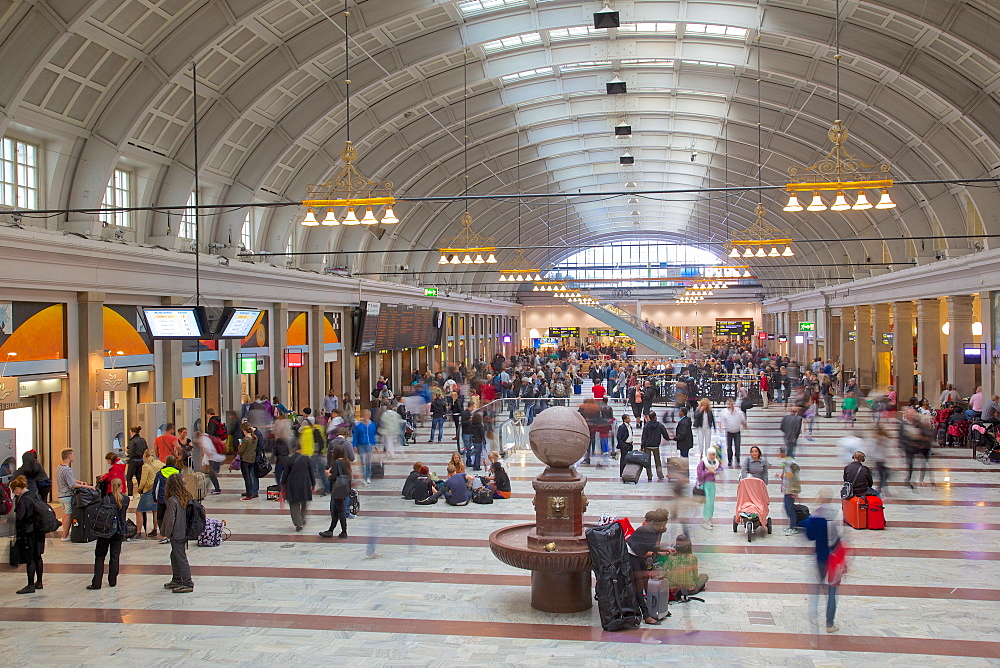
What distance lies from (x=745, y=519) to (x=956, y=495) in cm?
478

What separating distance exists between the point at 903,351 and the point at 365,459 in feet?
68.4

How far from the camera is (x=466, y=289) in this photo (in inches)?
1943

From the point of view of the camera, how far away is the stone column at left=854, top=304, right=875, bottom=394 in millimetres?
33812

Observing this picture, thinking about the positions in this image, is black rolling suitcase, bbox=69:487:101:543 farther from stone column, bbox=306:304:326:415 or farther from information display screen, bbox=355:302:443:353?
information display screen, bbox=355:302:443:353

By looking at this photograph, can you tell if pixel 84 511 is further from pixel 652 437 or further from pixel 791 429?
pixel 791 429

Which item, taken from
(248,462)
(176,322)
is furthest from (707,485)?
(176,322)

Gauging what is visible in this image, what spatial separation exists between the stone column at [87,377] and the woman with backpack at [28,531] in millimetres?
5782

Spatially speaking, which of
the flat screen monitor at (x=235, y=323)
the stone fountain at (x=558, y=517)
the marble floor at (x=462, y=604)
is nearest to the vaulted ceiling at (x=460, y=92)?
the flat screen monitor at (x=235, y=323)

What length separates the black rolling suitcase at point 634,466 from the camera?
47.8 ft

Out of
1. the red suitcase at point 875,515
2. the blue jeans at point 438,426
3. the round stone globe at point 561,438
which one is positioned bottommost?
the red suitcase at point 875,515

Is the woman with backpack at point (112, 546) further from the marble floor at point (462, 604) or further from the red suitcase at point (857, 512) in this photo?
the red suitcase at point (857, 512)

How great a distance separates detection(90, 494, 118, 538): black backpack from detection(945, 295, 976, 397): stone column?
21393mm

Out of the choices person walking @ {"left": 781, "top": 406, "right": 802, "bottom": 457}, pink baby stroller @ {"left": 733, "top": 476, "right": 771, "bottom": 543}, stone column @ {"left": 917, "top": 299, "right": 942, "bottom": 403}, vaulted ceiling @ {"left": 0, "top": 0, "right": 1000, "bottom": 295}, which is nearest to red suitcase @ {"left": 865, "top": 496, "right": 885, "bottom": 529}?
pink baby stroller @ {"left": 733, "top": 476, "right": 771, "bottom": 543}

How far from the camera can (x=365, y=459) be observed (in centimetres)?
1568
